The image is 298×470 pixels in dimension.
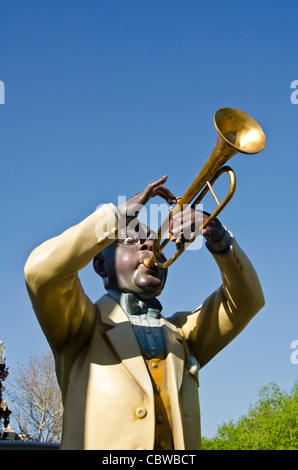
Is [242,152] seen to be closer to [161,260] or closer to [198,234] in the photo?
[198,234]

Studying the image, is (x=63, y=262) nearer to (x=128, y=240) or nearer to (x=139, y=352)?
(x=139, y=352)

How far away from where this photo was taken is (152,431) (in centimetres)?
380

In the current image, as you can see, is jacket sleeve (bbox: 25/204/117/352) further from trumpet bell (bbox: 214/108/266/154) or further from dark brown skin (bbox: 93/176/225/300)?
trumpet bell (bbox: 214/108/266/154)

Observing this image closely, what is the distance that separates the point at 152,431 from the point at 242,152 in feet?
7.22

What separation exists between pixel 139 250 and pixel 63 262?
1.08m

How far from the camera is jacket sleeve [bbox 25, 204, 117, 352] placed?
378 cm

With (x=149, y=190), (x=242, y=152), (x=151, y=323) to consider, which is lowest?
(x=151, y=323)

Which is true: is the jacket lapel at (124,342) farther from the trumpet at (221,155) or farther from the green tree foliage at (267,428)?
the green tree foliage at (267,428)

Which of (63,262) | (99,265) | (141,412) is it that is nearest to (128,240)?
(99,265)

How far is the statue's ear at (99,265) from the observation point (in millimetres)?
4961

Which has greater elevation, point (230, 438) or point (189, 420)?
point (230, 438)

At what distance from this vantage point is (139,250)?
4.71 m
